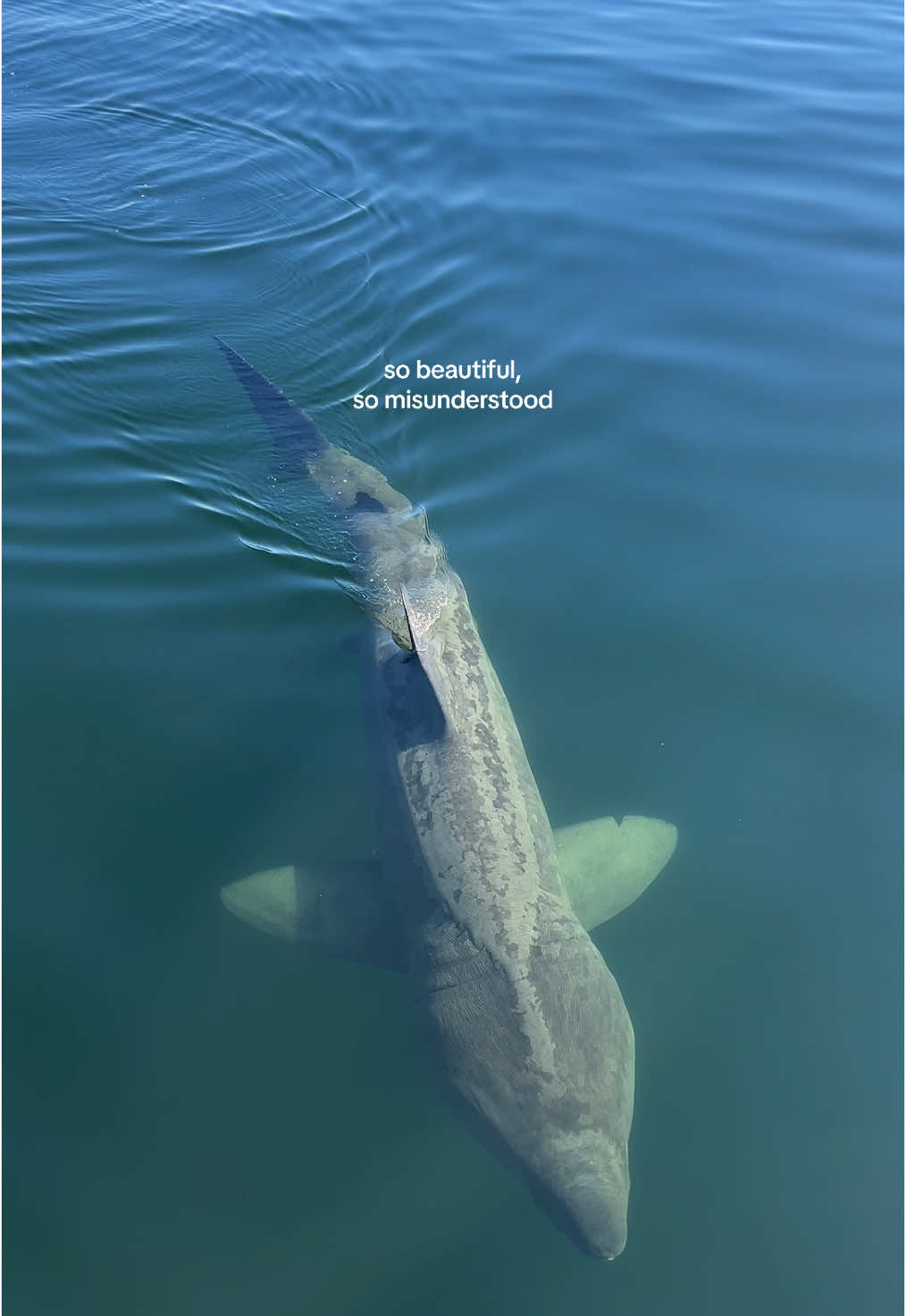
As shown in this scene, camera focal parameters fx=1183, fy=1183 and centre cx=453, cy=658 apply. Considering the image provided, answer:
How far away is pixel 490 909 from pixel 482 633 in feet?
10.6

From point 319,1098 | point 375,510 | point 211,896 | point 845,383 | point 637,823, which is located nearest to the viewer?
point 319,1098

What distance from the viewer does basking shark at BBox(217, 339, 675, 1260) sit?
25.8 ft

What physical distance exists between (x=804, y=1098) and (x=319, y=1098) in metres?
3.33

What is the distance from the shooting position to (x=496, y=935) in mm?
8508

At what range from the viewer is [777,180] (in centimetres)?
1880

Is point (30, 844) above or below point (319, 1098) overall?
above

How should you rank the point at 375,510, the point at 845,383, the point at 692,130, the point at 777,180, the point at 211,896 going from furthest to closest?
1. the point at 692,130
2. the point at 777,180
3. the point at 845,383
4. the point at 375,510
5. the point at 211,896

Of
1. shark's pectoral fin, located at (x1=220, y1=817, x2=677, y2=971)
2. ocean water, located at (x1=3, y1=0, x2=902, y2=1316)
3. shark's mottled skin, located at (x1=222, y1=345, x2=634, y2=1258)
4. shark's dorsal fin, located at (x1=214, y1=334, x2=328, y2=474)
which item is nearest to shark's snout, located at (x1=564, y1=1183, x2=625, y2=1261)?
shark's mottled skin, located at (x1=222, y1=345, x2=634, y2=1258)

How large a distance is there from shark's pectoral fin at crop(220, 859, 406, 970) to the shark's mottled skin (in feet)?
0.63

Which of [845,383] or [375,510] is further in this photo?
[845,383]

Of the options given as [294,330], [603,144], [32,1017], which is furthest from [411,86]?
[32,1017]

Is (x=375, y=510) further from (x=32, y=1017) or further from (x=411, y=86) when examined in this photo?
(x=411, y=86)

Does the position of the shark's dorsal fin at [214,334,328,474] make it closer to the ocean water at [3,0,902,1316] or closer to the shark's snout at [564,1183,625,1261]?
the ocean water at [3,0,902,1316]

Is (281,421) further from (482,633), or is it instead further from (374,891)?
(374,891)
